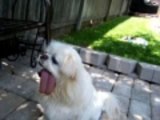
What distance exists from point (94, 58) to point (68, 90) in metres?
2.63

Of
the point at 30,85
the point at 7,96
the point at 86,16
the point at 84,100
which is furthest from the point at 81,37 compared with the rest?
the point at 84,100

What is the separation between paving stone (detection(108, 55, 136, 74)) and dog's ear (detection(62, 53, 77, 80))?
267cm

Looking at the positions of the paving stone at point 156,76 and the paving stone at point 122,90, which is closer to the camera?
the paving stone at point 122,90

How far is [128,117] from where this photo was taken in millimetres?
3447

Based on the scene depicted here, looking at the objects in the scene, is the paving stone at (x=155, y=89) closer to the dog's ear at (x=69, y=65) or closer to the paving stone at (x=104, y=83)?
the paving stone at (x=104, y=83)

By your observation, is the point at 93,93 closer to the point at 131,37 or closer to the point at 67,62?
the point at 67,62

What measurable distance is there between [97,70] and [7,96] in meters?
1.92

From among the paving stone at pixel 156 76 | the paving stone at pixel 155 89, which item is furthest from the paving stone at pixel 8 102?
the paving stone at pixel 156 76

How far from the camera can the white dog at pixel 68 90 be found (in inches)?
97.2

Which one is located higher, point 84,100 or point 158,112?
point 84,100

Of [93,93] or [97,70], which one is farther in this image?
[97,70]

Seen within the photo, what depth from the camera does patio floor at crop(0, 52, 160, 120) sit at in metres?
3.20

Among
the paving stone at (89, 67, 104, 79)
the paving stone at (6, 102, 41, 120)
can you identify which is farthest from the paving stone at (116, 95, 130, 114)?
the paving stone at (6, 102, 41, 120)

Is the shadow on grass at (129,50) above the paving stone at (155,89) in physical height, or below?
above
